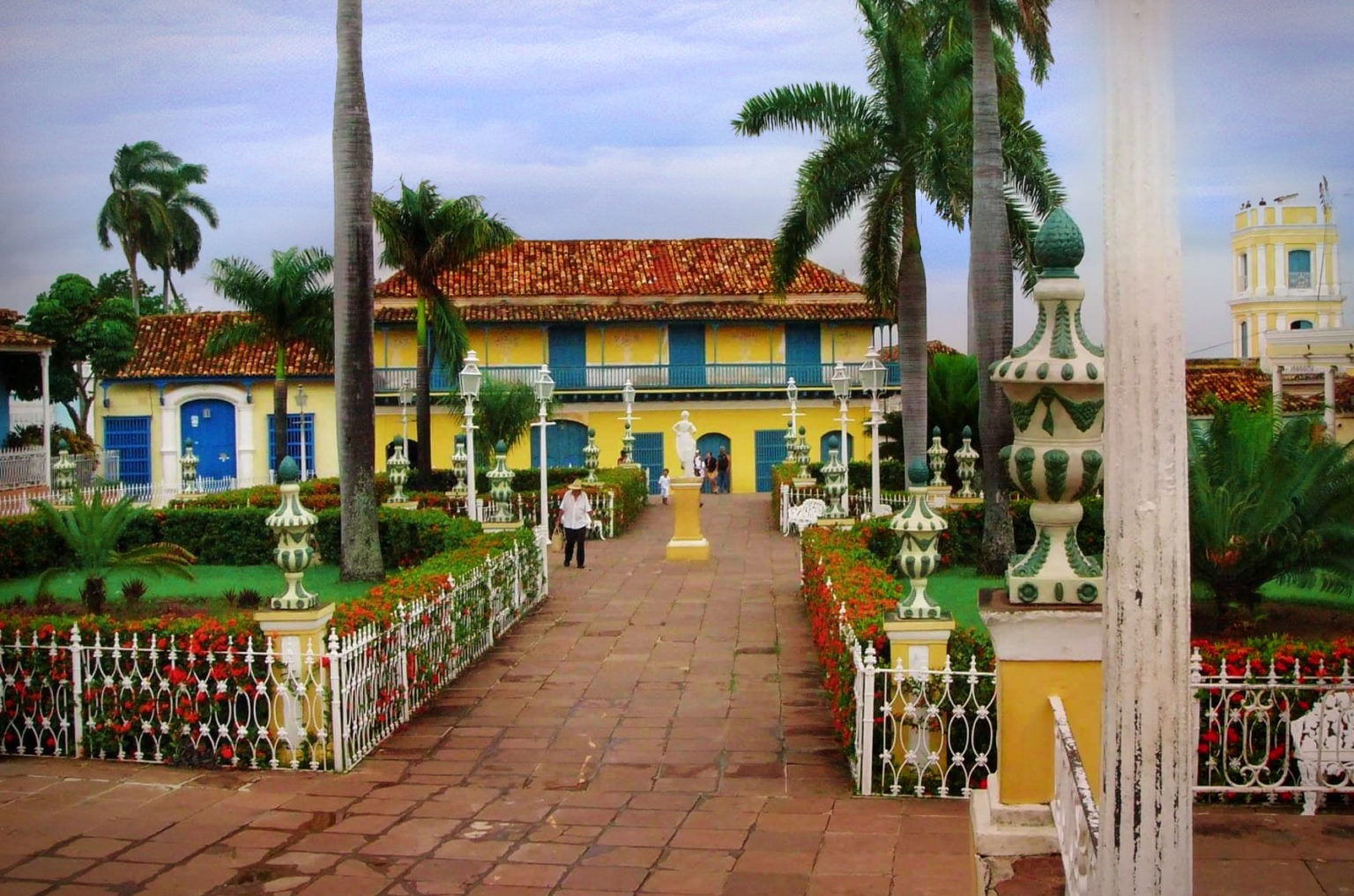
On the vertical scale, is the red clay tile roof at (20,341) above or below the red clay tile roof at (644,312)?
below

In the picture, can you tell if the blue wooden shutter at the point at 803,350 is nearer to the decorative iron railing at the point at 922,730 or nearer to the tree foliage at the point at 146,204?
the tree foliage at the point at 146,204

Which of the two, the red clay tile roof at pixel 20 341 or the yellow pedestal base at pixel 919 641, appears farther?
the red clay tile roof at pixel 20 341

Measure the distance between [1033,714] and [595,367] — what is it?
1333 inches

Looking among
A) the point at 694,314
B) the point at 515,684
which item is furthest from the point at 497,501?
the point at 694,314

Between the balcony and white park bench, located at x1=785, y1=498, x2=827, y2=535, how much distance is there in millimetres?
15596

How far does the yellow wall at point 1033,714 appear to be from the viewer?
4.53 m

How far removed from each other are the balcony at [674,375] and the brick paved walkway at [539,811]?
26784mm

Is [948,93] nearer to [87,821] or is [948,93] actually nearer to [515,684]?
[515,684]

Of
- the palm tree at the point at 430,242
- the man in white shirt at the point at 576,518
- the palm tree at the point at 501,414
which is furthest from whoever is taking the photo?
the palm tree at the point at 501,414

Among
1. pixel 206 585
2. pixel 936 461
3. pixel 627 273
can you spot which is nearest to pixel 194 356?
pixel 627 273

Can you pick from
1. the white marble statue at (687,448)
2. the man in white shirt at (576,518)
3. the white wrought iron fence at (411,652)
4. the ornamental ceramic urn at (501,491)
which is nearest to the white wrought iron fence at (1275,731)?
the white wrought iron fence at (411,652)

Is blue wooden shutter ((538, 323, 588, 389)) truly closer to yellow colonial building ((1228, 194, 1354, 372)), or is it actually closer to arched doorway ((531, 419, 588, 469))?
arched doorway ((531, 419, 588, 469))

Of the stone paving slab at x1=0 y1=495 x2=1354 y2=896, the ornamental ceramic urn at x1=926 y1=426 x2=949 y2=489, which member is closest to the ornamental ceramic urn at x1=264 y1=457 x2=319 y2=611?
the stone paving slab at x1=0 y1=495 x2=1354 y2=896

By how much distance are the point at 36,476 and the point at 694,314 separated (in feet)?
58.4
